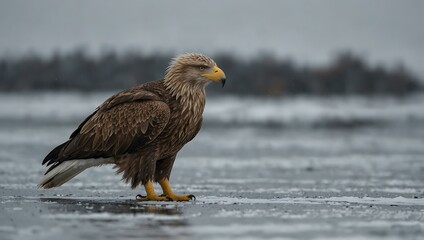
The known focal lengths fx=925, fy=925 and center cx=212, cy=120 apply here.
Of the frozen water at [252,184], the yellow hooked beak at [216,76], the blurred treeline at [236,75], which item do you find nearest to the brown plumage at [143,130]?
the yellow hooked beak at [216,76]

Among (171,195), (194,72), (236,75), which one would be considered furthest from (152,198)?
(236,75)

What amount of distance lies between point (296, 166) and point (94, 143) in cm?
505

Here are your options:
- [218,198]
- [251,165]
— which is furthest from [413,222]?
[251,165]

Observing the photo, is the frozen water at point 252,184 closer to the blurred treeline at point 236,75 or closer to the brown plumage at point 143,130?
the brown plumage at point 143,130

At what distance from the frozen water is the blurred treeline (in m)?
3.84

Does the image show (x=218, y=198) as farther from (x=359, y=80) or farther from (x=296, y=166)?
(x=359, y=80)

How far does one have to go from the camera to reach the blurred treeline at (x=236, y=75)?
29047 millimetres

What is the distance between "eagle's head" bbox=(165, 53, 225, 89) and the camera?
30.2 feet

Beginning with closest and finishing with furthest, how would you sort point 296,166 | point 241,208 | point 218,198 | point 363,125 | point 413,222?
1. point 413,222
2. point 241,208
3. point 218,198
4. point 296,166
5. point 363,125

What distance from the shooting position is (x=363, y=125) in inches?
888

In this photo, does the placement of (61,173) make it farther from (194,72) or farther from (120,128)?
(194,72)

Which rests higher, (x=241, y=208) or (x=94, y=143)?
(x=94, y=143)

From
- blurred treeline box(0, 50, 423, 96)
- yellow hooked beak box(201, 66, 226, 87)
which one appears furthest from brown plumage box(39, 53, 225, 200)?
blurred treeline box(0, 50, 423, 96)

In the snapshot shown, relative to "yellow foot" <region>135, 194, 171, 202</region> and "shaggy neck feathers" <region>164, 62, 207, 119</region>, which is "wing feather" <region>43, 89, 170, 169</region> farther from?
"yellow foot" <region>135, 194, 171, 202</region>
